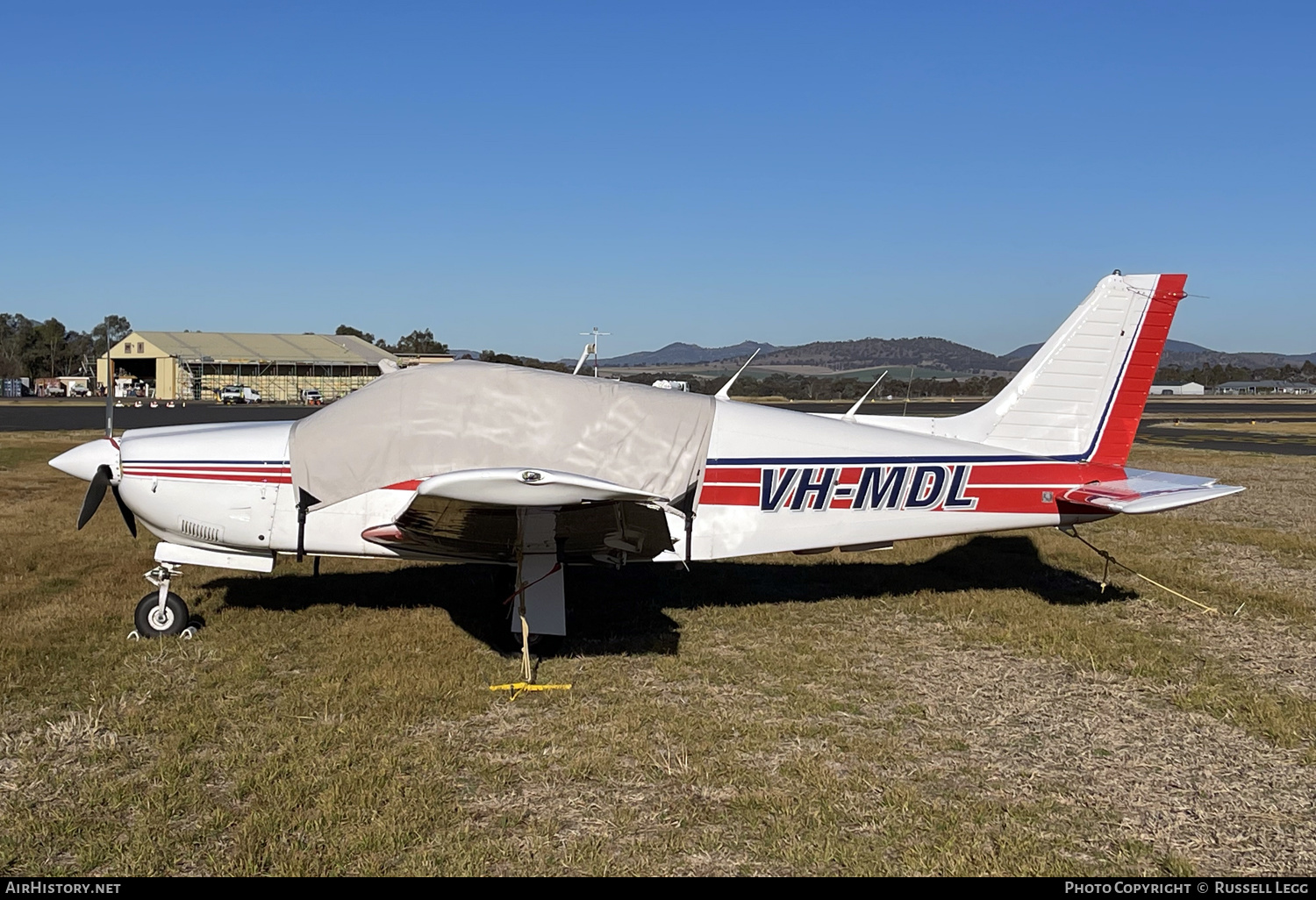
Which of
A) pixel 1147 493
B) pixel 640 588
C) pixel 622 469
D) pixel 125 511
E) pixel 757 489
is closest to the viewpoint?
pixel 622 469

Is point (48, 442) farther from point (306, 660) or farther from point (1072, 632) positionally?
point (1072, 632)

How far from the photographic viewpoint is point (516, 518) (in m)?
5.89

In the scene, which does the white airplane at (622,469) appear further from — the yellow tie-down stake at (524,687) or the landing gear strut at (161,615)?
the yellow tie-down stake at (524,687)

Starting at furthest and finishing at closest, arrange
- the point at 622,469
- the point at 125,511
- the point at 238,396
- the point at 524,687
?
the point at 238,396 → the point at 125,511 → the point at 622,469 → the point at 524,687

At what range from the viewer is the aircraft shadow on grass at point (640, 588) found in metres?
7.12

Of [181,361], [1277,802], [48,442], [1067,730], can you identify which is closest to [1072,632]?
[1067,730]

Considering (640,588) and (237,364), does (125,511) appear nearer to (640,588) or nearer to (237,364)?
(640,588)

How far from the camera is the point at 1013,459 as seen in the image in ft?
24.4

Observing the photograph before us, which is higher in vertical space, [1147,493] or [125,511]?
[1147,493]

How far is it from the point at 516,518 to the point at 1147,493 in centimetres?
494

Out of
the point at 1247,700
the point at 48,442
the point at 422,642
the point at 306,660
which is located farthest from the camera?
the point at 48,442

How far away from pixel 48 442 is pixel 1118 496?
25223mm

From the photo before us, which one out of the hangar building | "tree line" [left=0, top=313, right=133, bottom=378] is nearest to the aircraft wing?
the hangar building

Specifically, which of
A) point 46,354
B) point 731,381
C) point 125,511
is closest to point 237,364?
point 46,354
